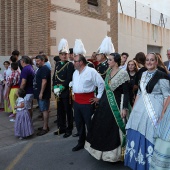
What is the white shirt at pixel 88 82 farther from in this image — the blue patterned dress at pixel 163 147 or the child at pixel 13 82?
the child at pixel 13 82

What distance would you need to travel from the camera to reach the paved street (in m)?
4.14

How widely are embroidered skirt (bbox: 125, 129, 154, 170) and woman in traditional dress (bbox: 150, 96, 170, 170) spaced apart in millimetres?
449

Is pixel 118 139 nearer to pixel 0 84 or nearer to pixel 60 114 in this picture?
pixel 60 114

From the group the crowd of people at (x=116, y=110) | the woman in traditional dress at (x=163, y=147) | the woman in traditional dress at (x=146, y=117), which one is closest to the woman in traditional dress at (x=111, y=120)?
the crowd of people at (x=116, y=110)

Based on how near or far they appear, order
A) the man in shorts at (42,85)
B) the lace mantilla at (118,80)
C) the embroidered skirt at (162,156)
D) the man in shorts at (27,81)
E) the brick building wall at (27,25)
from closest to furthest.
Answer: the embroidered skirt at (162,156) < the lace mantilla at (118,80) < the man in shorts at (42,85) < the man in shorts at (27,81) < the brick building wall at (27,25)

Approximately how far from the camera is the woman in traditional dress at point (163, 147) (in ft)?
9.15

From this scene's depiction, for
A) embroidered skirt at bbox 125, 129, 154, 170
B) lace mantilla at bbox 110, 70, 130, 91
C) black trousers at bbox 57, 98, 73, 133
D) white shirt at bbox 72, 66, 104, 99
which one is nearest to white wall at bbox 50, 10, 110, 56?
black trousers at bbox 57, 98, 73, 133

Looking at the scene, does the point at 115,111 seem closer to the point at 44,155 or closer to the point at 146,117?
the point at 146,117

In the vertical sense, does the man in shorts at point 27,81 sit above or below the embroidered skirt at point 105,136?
above

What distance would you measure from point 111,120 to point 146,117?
2.07 feet

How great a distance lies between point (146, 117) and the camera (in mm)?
3527

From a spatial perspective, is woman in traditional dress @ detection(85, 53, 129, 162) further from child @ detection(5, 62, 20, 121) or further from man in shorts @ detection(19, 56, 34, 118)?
child @ detection(5, 62, 20, 121)

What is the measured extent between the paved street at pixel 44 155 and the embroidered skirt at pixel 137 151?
45cm

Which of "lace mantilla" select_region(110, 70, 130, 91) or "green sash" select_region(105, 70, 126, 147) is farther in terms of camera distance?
"lace mantilla" select_region(110, 70, 130, 91)
